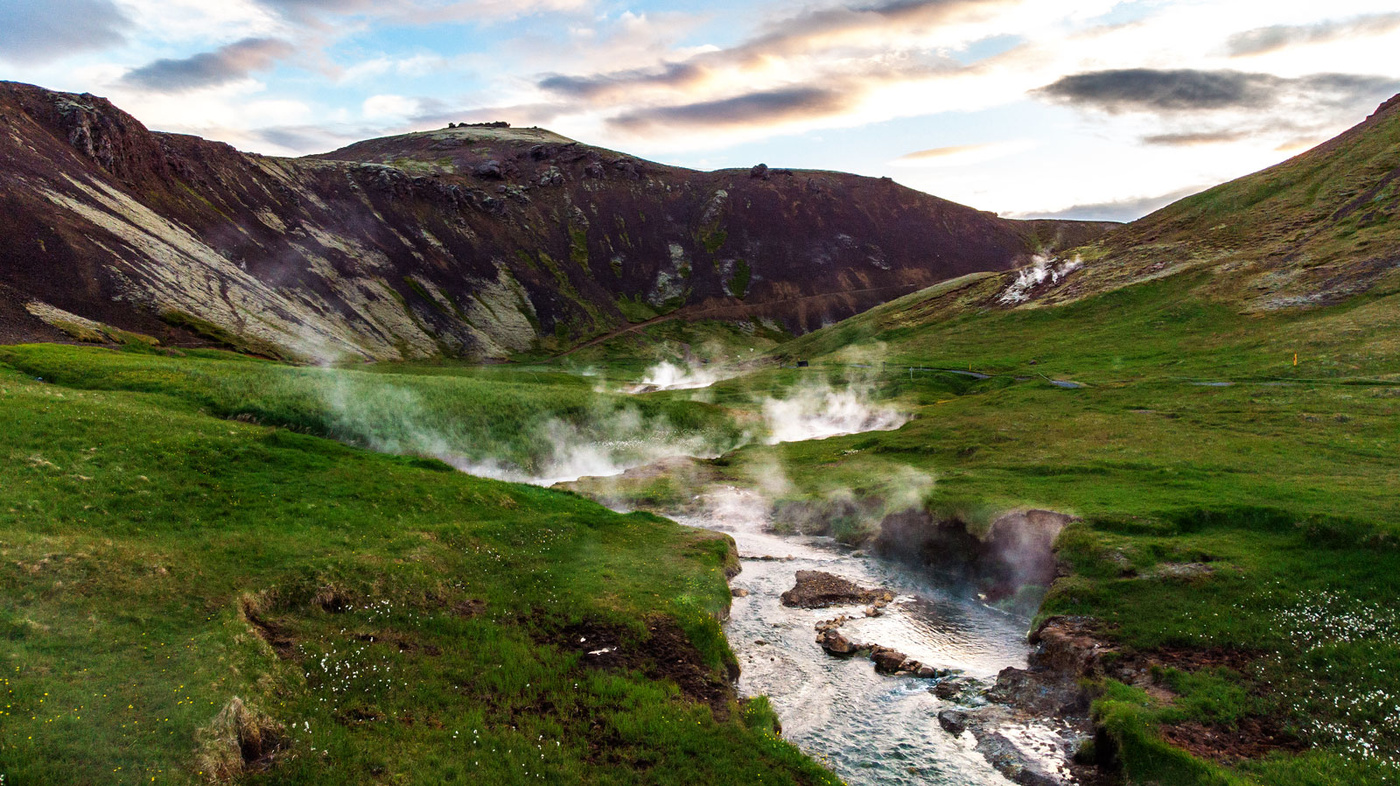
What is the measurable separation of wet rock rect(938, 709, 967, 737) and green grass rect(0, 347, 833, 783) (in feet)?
23.9

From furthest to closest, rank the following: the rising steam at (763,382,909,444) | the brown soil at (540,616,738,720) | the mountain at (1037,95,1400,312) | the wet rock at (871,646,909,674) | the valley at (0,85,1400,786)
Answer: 1. the mountain at (1037,95,1400,312)
2. the rising steam at (763,382,909,444)
3. the wet rock at (871,646,909,674)
4. the brown soil at (540,616,738,720)
5. the valley at (0,85,1400,786)

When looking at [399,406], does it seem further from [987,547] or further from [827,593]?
[987,547]

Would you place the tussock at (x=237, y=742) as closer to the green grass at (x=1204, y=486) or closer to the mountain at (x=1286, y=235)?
the green grass at (x=1204, y=486)

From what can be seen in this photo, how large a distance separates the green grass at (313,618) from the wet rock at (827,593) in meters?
4.48

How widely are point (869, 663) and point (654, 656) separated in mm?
10134

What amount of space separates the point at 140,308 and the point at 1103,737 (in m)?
118

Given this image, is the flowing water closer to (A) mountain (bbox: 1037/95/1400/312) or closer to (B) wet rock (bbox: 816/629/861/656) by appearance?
(B) wet rock (bbox: 816/629/861/656)

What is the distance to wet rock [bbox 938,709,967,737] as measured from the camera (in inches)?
984

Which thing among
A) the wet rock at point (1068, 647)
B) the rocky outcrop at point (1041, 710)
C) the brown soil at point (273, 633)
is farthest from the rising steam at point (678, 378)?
the brown soil at point (273, 633)

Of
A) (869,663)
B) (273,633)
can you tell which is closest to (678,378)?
(869,663)

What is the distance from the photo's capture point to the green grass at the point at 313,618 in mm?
16172

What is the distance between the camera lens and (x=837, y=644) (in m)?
31.0

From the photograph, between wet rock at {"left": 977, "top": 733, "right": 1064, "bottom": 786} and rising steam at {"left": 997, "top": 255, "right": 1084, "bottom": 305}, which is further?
rising steam at {"left": 997, "top": 255, "right": 1084, "bottom": 305}

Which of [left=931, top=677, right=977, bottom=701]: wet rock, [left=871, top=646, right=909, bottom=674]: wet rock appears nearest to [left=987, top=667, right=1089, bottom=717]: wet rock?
[left=931, top=677, right=977, bottom=701]: wet rock
